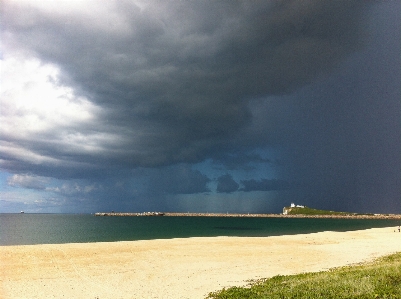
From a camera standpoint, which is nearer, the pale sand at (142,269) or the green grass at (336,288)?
the green grass at (336,288)

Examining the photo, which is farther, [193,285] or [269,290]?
[193,285]

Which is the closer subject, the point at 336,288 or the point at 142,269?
the point at 336,288

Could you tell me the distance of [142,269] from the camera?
86.6 ft

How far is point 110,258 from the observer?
31.7 m

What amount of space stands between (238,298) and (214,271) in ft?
35.8

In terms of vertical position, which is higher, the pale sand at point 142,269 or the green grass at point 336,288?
the green grass at point 336,288

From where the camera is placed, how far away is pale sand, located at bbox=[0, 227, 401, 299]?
19.4 metres

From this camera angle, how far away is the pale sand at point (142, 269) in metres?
19.4

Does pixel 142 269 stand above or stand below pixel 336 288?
below

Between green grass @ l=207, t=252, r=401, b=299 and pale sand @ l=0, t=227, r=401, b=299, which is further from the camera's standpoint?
pale sand @ l=0, t=227, r=401, b=299

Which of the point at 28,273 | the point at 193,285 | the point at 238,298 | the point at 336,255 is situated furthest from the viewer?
the point at 336,255

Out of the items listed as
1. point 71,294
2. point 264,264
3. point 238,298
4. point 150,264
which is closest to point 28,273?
point 71,294

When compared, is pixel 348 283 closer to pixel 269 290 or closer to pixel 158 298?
pixel 269 290

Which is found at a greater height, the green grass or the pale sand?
the green grass
